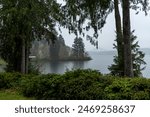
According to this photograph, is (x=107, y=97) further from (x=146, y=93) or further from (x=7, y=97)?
(x=7, y=97)

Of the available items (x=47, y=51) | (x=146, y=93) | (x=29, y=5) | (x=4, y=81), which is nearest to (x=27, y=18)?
(x=29, y=5)

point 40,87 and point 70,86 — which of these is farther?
point 40,87

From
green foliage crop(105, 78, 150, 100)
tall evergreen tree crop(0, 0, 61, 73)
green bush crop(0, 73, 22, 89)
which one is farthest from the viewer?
tall evergreen tree crop(0, 0, 61, 73)

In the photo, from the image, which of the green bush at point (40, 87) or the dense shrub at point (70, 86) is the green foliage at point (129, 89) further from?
the green bush at point (40, 87)

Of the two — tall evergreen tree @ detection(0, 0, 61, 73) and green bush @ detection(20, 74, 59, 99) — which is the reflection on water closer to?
tall evergreen tree @ detection(0, 0, 61, 73)

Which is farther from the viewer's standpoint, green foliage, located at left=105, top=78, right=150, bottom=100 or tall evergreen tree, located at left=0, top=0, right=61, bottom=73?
tall evergreen tree, located at left=0, top=0, right=61, bottom=73

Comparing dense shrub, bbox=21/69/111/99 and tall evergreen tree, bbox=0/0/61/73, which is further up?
tall evergreen tree, bbox=0/0/61/73

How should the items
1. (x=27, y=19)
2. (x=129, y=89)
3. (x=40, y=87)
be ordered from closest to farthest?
(x=129, y=89) < (x=40, y=87) < (x=27, y=19)

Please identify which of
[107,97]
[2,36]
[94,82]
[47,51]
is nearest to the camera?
[107,97]

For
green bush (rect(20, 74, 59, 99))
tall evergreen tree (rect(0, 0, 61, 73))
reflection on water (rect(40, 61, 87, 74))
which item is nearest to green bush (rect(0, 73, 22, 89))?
green bush (rect(20, 74, 59, 99))

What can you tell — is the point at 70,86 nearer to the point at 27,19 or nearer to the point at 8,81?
the point at 8,81

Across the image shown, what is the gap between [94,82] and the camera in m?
12.8

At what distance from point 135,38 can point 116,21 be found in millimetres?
9720

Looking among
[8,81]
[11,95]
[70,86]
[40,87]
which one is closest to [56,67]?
[8,81]
